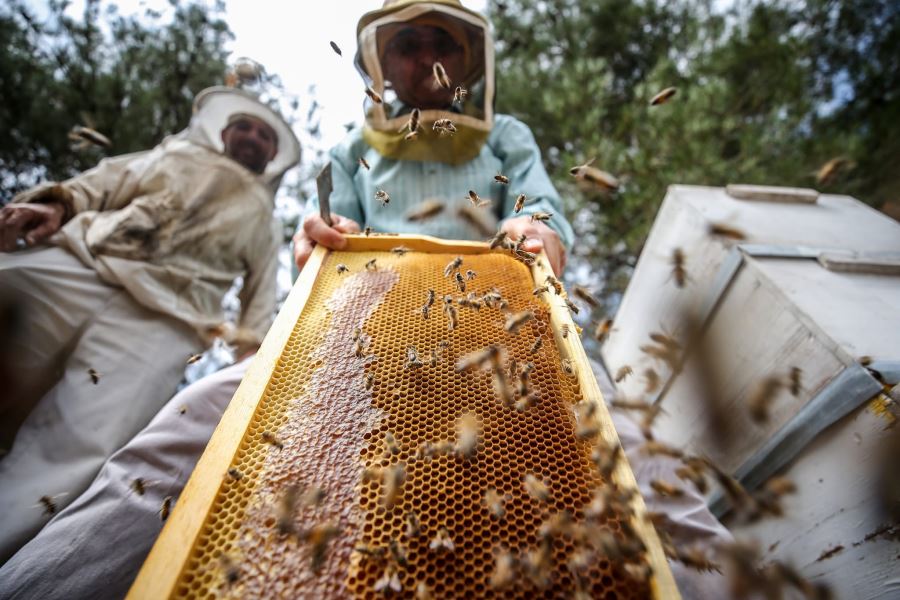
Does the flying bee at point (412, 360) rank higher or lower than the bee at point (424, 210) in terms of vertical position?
higher

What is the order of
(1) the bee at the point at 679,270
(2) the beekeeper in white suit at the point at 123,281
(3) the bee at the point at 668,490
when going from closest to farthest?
(3) the bee at the point at 668,490 < (2) the beekeeper in white suit at the point at 123,281 < (1) the bee at the point at 679,270

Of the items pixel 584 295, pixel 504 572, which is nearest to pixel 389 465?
pixel 504 572

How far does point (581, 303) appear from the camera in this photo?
2338mm

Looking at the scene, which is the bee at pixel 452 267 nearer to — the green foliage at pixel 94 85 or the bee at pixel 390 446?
the bee at pixel 390 446

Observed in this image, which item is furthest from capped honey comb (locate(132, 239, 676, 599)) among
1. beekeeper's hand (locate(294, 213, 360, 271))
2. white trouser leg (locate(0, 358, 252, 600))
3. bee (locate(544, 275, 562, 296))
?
white trouser leg (locate(0, 358, 252, 600))

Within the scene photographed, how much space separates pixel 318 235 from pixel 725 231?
274 centimetres

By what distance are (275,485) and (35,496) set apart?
2055 millimetres

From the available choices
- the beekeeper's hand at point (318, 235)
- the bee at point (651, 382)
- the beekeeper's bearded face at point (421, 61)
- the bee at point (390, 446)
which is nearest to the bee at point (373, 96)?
the beekeeper's bearded face at point (421, 61)

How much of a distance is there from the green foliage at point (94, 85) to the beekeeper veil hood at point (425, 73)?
14.2 feet

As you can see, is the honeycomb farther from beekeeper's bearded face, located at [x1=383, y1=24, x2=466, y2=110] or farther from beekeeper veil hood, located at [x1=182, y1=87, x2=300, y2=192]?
beekeeper veil hood, located at [x1=182, y1=87, x2=300, y2=192]

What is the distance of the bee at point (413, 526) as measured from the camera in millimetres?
1144

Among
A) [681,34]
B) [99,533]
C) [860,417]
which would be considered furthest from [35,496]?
[681,34]

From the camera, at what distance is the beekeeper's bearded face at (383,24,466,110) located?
3150 millimetres

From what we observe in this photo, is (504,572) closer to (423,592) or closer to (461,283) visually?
(423,592)
